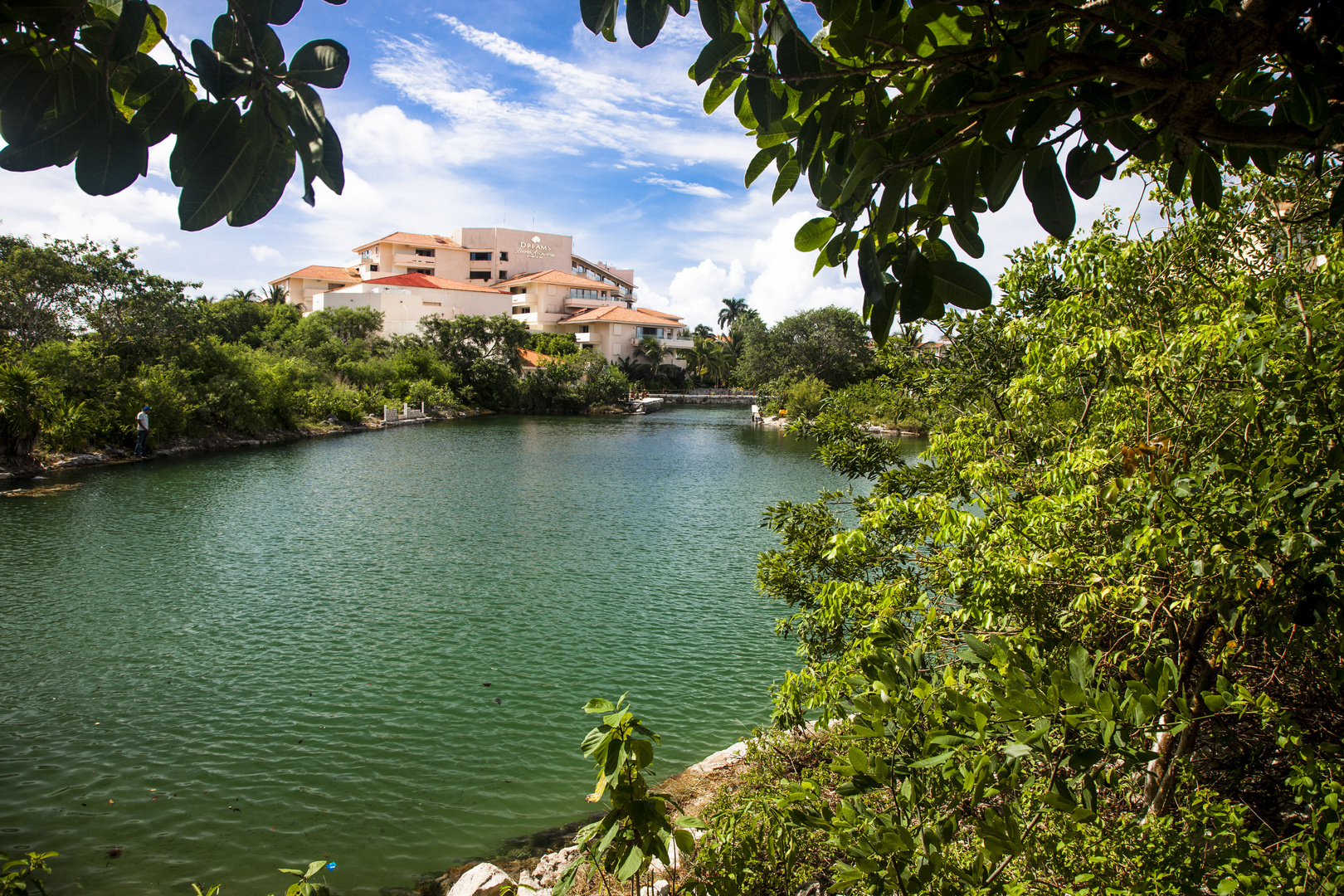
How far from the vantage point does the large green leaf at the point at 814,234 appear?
65.9 inches

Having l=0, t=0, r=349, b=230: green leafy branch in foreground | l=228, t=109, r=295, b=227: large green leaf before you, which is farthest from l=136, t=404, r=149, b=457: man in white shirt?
l=228, t=109, r=295, b=227: large green leaf

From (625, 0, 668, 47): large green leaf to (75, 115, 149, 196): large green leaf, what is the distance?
928 mm

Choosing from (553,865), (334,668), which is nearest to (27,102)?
(553,865)

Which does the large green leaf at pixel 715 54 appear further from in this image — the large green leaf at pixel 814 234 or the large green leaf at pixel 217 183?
the large green leaf at pixel 217 183

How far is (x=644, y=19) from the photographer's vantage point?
149 cm

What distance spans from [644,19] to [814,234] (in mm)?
591

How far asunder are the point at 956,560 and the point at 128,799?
5.72 m

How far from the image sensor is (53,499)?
45.6 ft

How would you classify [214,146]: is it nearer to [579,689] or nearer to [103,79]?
[103,79]

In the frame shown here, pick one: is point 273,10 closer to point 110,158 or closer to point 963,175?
point 110,158

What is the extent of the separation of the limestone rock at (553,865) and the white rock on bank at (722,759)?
1296 mm

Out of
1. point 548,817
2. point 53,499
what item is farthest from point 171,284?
point 548,817

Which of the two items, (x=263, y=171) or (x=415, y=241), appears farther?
(x=415, y=241)

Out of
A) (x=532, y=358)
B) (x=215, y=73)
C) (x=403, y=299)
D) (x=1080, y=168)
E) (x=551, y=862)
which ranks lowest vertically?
(x=551, y=862)
